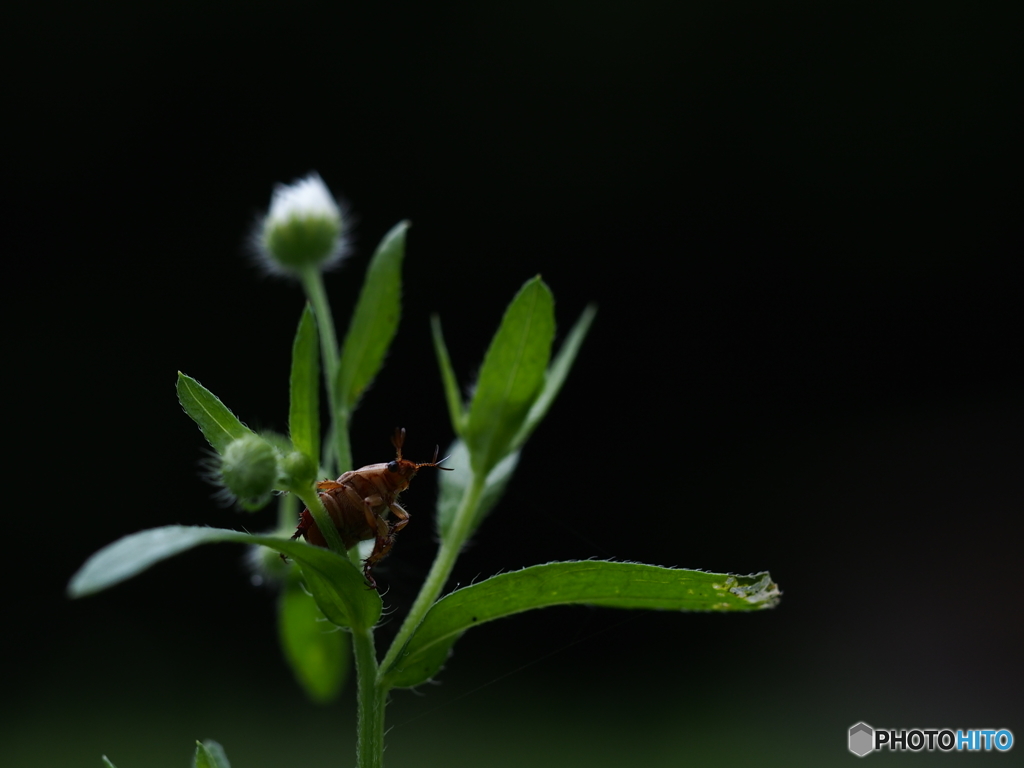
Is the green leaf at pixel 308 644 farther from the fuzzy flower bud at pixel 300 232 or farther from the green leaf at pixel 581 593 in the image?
the green leaf at pixel 581 593

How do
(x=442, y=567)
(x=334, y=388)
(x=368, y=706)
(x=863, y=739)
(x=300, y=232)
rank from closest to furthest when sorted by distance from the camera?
(x=368, y=706), (x=442, y=567), (x=334, y=388), (x=300, y=232), (x=863, y=739)

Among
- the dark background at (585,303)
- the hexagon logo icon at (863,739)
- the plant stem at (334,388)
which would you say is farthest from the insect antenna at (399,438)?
the dark background at (585,303)

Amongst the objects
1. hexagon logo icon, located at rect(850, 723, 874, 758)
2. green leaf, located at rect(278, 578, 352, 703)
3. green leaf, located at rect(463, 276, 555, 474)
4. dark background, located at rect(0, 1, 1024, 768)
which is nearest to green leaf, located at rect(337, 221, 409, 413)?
green leaf, located at rect(463, 276, 555, 474)

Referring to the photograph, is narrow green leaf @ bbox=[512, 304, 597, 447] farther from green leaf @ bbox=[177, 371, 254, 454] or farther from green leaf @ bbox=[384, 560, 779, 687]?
green leaf @ bbox=[177, 371, 254, 454]

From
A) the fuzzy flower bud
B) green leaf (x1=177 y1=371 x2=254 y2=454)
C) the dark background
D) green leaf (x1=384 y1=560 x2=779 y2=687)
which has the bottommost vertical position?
green leaf (x1=384 y1=560 x2=779 y2=687)

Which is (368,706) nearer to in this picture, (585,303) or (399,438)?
(399,438)

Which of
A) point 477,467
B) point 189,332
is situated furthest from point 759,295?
point 477,467

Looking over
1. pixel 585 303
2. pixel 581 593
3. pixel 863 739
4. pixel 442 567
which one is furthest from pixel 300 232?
pixel 585 303
